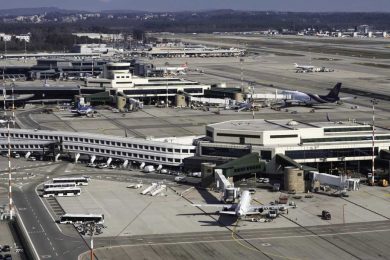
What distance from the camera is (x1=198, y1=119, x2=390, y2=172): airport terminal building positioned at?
A: 249 feet

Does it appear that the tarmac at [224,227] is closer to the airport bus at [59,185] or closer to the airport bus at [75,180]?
the airport bus at [59,185]

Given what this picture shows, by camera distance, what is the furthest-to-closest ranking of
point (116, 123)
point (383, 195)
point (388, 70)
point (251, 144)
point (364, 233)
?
1. point (388, 70)
2. point (116, 123)
3. point (251, 144)
4. point (383, 195)
5. point (364, 233)

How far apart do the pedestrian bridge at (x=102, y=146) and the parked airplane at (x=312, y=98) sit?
4994cm

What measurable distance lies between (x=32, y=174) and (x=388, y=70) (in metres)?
135

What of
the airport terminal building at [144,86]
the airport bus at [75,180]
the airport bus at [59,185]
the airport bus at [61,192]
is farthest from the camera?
the airport terminal building at [144,86]

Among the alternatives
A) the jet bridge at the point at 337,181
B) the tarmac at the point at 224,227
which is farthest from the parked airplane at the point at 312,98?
the tarmac at the point at 224,227

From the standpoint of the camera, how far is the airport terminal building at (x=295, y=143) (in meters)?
75.8

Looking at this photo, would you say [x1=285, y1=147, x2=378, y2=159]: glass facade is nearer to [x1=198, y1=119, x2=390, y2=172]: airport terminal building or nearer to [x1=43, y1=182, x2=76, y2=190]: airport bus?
[x1=198, y1=119, x2=390, y2=172]: airport terminal building

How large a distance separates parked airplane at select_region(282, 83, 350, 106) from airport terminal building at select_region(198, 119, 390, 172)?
50261 mm

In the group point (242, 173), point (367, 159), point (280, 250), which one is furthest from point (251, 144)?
point (280, 250)

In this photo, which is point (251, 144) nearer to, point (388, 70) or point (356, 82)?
point (356, 82)

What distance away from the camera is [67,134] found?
286 feet

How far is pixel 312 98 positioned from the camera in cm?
13088

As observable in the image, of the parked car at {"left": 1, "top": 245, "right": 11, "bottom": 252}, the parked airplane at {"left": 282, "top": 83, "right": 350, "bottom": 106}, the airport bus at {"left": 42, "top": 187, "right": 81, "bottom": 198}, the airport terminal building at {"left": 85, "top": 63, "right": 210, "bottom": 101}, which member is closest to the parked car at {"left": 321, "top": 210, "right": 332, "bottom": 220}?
the airport bus at {"left": 42, "top": 187, "right": 81, "bottom": 198}
